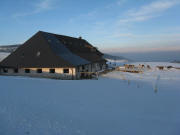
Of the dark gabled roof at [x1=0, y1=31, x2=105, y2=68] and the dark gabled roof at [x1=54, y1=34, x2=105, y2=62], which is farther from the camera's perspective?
the dark gabled roof at [x1=54, y1=34, x2=105, y2=62]

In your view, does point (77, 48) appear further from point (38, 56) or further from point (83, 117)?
point (83, 117)

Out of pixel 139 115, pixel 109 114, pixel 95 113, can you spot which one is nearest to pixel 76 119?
pixel 95 113

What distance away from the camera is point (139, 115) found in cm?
771

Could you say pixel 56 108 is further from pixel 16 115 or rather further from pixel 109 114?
pixel 109 114

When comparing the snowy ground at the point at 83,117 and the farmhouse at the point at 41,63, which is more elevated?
the farmhouse at the point at 41,63

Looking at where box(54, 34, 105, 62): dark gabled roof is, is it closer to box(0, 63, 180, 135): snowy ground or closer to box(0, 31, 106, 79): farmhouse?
box(0, 31, 106, 79): farmhouse

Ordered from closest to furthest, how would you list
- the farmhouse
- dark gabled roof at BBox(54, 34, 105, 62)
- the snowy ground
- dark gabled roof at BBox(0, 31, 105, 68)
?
the snowy ground < the farmhouse < dark gabled roof at BBox(0, 31, 105, 68) < dark gabled roof at BBox(54, 34, 105, 62)

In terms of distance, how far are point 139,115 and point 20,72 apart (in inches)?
807

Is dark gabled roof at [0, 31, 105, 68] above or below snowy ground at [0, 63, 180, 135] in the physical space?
above

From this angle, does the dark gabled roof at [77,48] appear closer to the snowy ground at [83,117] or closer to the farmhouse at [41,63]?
the farmhouse at [41,63]

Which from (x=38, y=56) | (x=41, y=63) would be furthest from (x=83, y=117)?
(x=38, y=56)

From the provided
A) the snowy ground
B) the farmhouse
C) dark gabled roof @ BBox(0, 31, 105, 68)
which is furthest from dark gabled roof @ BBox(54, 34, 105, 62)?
the snowy ground

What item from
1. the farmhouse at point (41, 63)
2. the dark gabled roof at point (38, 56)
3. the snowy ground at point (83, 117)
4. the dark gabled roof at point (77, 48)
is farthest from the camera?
the dark gabled roof at point (77, 48)

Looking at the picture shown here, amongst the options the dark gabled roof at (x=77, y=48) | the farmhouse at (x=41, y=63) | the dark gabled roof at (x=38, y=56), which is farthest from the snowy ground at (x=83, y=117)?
the dark gabled roof at (x=77, y=48)
